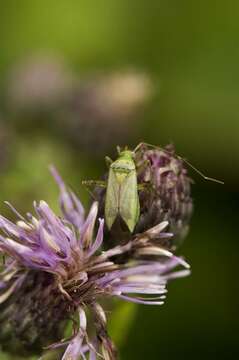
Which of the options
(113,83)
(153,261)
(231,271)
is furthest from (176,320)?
(153,261)

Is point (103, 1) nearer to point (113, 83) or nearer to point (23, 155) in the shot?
point (113, 83)

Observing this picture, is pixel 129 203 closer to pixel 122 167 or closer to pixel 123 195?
pixel 123 195

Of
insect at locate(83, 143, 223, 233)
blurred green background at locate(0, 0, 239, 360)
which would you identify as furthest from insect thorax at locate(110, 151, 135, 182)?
blurred green background at locate(0, 0, 239, 360)

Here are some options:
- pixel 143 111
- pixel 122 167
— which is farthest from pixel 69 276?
pixel 143 111

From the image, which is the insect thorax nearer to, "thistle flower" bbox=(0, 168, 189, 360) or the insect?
the insect

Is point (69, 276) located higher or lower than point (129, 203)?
lower

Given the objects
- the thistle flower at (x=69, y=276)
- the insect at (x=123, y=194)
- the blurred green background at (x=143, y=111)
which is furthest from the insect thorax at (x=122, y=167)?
the blurred green background at (x=143, y=111)
